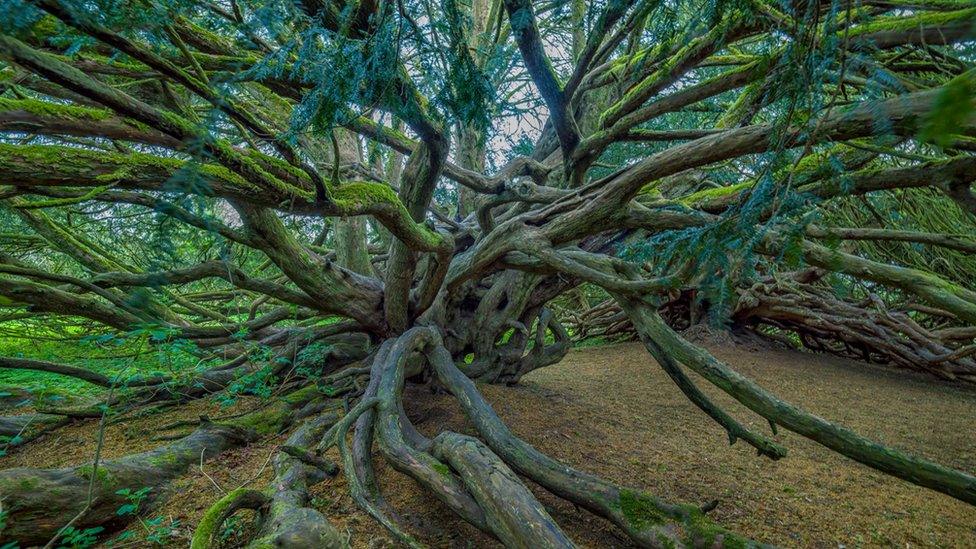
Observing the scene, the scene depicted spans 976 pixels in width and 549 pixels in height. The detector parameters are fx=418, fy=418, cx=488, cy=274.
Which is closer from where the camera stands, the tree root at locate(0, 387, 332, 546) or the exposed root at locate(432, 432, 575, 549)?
the exposed root at locate(432, 432, 575, 549)

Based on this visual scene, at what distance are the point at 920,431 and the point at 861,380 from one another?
1.67 meters

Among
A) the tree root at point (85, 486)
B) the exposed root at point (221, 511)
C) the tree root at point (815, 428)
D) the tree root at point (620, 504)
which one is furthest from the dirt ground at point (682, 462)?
the tree root at point (815, 428)

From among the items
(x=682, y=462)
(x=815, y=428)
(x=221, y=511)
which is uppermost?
(x=815, y=428)

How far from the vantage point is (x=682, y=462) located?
258 centimetres

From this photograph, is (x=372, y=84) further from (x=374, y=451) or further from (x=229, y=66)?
(x=374, y=451)

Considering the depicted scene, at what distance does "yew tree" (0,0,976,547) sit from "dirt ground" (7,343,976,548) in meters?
0.19

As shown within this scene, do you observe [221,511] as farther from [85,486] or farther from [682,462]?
[682,462]

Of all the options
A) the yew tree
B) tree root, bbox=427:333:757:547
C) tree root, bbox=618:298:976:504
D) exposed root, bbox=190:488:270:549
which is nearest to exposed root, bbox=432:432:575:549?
the yew tree

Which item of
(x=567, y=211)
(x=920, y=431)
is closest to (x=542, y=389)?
(x=567, y=211)

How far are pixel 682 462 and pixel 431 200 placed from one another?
2.33 m

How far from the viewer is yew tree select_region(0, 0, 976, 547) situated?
1.25 meters

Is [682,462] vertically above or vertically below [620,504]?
below

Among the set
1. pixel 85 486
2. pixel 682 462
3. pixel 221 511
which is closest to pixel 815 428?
pixel 682 462

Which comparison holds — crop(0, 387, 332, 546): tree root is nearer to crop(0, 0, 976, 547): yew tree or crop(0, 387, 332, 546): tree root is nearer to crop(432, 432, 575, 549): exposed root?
crop(0, 0, 976, 547): yew tree
